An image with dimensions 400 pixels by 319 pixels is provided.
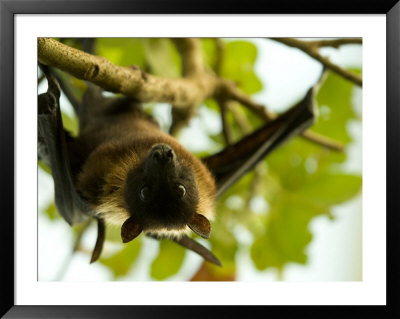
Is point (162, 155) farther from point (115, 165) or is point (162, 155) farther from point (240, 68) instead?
point (240, 68)

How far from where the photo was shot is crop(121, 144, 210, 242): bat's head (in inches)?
109

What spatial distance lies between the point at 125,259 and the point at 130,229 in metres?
1.42

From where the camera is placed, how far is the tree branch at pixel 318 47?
3.15 metres

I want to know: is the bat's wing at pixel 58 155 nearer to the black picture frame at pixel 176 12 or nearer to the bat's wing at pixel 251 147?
the black picture frame at pixel 176 12

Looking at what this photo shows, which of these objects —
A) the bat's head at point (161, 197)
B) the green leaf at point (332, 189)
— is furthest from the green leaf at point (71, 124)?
the green leaf at point (332, 189)

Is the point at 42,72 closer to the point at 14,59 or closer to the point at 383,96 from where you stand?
the point at 14,59

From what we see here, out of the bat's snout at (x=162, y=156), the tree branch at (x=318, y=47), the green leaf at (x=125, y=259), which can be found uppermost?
the tree branch at (x=318, y=47)

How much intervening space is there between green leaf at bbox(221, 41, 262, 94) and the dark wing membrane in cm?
186

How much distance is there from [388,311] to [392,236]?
446 millimetres

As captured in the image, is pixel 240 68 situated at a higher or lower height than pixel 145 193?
higher

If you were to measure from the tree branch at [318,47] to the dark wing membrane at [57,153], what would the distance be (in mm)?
1457

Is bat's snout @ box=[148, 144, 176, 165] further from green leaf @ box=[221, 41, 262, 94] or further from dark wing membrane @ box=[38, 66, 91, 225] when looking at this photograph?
green leaf @ box=[221, 41, 262, 94]

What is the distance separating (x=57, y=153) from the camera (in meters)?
3.00

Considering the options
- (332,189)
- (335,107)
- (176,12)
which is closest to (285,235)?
(332,189)
